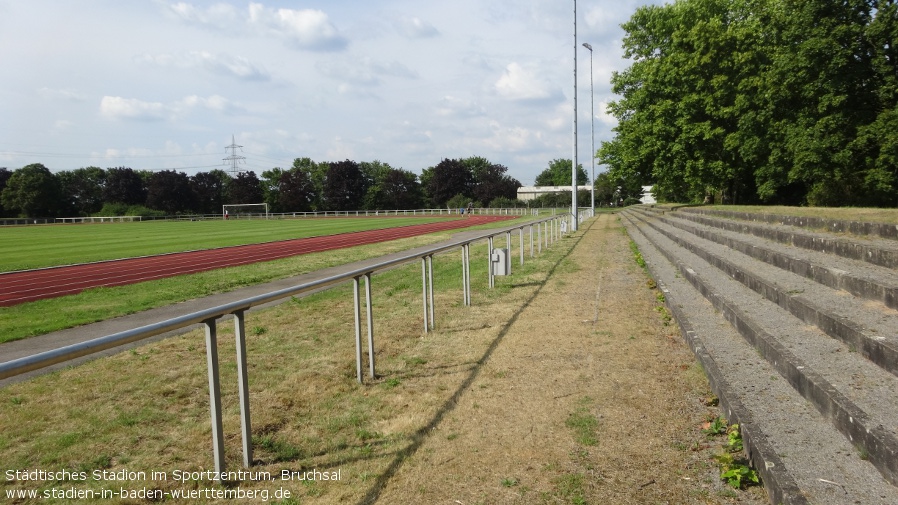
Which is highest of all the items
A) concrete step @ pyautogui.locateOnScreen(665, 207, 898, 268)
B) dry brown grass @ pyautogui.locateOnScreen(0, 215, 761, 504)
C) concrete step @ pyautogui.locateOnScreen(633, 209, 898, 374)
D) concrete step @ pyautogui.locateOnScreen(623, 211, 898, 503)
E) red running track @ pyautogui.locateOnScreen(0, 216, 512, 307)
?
concrete step @ pyautogui.locateOnScreen(665, 207, 898, 268)

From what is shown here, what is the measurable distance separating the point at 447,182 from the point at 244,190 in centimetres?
3596

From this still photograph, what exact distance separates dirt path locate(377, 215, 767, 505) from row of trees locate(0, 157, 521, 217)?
87.7 m

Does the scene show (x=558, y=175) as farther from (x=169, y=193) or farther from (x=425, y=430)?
(x=425, y=430)

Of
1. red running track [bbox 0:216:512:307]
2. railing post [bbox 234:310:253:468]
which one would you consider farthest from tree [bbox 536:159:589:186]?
railing post [bbox 234:310:253:468]

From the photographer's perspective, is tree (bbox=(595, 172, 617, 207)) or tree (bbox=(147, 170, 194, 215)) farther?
tree (bbox=(595, 172, 617, 207))

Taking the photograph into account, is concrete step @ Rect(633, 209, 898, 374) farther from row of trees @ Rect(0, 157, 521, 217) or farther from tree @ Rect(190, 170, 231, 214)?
tree @ Rect(190, 170, 231, 214)

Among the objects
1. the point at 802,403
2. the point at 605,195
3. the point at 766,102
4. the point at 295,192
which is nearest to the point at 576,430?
the point at 802,403

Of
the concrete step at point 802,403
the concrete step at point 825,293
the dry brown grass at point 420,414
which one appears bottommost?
the dry brown grass at point 420,414

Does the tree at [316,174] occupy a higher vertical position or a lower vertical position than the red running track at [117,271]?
higher

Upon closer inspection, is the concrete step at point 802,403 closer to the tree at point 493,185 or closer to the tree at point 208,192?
the tree at point 493,185

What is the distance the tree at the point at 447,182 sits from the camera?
102500 mm

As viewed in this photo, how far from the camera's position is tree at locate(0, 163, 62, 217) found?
85.6m

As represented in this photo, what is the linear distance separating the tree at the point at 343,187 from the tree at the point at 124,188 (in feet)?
107

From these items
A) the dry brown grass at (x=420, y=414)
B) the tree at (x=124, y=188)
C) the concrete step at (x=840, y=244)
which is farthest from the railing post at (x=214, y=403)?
the tree at (x=124, y=188)
